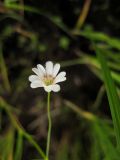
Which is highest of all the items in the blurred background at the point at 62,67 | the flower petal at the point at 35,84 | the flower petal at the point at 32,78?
Answer: the blurred background at the point at 62,67

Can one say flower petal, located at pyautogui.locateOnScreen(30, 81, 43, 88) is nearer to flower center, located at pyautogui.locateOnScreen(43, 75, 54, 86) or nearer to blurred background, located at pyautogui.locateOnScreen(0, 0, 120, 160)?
flower center, located at pyautogui.locateOnScreen(43, 75, 54, 86)

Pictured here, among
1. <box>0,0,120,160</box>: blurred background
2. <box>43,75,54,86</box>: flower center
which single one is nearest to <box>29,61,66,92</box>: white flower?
<box>43,75,54,86</box>: flower center

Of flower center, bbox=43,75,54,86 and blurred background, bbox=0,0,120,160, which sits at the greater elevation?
blurred background, bbox=0,0,120,160

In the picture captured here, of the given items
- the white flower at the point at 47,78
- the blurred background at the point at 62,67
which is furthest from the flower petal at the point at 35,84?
the blurred background at the point at 62,67

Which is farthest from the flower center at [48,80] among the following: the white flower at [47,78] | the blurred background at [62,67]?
the blurred background at [62,67]

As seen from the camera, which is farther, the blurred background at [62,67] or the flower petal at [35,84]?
the blurred background at [62,67]

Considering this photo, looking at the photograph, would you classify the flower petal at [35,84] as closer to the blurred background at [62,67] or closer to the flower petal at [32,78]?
the flower petal at [32,78]

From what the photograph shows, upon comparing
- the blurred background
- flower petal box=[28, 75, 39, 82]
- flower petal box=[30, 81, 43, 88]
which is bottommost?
flower petal box=[30, 81, 43, 88]

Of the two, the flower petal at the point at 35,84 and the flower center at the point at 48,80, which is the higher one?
the flower center at the point at 48,80

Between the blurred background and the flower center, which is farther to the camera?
the blurred background

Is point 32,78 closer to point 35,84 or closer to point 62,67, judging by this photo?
point 35,84
